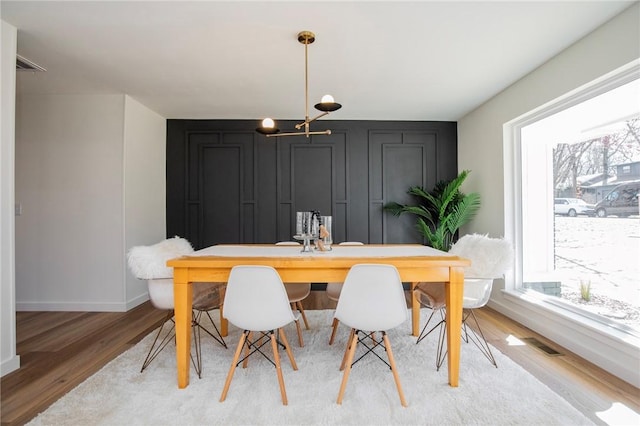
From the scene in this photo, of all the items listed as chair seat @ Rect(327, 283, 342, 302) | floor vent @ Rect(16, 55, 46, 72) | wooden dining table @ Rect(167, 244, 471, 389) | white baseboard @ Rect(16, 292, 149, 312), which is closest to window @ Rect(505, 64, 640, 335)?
wooden dining table @ Rect(167, 244, 471, 389)

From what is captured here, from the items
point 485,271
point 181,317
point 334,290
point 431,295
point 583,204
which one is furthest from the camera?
point 583,204

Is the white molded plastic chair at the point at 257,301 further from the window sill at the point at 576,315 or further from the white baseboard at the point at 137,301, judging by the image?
the white baseboard at the point at 137,301

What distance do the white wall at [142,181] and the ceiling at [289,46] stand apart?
0.37 meters

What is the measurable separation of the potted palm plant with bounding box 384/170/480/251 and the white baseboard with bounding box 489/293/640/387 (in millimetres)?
1105

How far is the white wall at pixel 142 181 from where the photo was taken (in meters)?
3.79

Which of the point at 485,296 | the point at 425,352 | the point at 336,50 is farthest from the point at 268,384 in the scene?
the point at 336,50

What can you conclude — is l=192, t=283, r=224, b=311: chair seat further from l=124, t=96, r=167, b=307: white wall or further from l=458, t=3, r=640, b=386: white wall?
l=458, t=3, r=640, b=386: white wall

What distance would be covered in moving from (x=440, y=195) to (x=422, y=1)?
8.94 feet

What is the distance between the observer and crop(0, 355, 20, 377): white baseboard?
7.28 ft

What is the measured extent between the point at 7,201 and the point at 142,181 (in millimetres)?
1829

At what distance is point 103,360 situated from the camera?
8.09 feet

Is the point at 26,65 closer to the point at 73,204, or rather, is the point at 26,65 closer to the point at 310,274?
the point at 73,204

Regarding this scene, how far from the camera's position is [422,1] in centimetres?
206

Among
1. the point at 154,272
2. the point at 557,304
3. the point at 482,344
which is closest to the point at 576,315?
the point at 557,304
